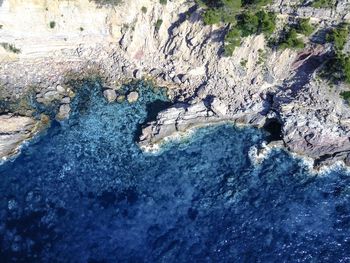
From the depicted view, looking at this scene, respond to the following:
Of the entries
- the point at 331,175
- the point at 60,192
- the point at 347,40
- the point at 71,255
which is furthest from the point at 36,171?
the point at 347,40

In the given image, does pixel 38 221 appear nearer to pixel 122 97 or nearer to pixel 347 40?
pixel 122 97

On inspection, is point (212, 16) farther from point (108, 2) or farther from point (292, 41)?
point (108, 2)

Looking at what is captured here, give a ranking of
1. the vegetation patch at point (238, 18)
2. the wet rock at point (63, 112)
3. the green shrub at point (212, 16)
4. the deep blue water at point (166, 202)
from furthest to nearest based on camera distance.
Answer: the wet rock at point (63, 112) → the green shrub at point (212, 16) → the vegetation patch at point (238, 18) → the deep blue water at point (166, 202)

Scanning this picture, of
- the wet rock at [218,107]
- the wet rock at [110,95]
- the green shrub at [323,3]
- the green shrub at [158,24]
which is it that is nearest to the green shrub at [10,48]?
the wet rock at [110,95]

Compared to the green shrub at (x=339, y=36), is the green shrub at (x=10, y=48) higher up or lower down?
lower down

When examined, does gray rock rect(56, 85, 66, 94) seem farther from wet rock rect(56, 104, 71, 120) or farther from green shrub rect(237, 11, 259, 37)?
green shrub rect(237, 11, 259, 37)

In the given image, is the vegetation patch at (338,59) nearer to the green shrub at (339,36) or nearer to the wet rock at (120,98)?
the green shrub at (339,36)

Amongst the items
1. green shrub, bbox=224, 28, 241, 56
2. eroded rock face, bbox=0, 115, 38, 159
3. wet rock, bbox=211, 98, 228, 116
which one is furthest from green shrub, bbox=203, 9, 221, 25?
eroded rock face, bbox=0, 115, 38, 159
